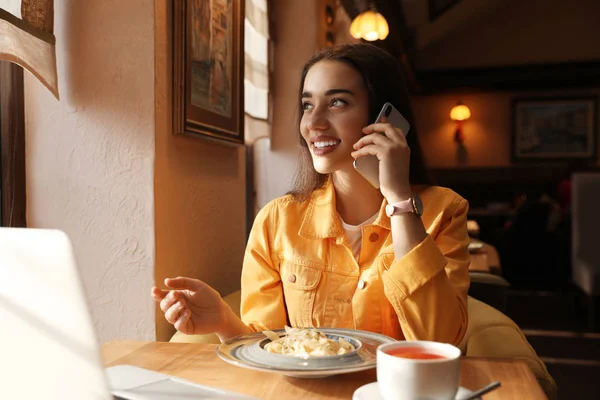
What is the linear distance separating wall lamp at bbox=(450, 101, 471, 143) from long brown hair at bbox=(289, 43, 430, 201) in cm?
755

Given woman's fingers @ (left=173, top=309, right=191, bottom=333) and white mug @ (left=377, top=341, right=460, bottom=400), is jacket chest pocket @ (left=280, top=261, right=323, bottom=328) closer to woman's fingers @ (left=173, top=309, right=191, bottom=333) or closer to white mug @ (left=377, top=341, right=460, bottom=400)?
woman's fingers @ (left=173, top=309, right=191, bottom=333)

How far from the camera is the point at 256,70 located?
3084 mm

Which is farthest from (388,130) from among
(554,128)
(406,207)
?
(554,128)

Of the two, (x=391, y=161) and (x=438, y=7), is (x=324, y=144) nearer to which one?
(x=391, y=161)

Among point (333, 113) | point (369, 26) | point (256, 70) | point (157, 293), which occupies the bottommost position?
point (157, 293)

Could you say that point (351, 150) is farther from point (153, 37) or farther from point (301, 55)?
point (301, 55)

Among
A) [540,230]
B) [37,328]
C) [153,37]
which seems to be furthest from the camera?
[540,230]

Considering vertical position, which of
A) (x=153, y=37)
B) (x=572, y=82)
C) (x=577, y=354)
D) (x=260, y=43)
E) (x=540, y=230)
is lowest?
(x=577, y=354)

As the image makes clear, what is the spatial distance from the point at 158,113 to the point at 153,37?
22 centimetres

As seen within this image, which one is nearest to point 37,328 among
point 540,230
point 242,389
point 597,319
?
point 242,389

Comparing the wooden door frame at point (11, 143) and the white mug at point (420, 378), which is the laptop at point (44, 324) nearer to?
the white mug at point (420, 378)

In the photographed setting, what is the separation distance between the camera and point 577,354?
367 centimetres

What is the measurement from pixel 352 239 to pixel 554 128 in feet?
26.6

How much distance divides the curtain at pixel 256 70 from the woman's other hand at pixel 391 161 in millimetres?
1775
